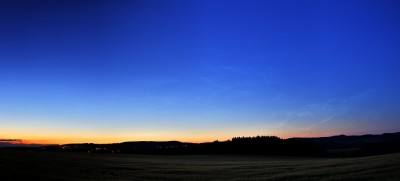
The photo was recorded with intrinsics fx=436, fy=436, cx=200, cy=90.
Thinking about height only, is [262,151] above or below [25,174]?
above

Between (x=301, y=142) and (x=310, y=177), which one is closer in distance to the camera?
(x=310, y=177)

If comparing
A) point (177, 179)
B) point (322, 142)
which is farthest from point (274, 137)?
point (177, 179)

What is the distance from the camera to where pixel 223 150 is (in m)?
95.1

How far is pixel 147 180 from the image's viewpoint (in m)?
22.6

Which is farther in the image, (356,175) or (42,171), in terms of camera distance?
(42,171)

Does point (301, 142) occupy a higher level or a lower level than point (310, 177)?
higher

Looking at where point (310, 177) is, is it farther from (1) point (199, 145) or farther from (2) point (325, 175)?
(1) point (199, 145)

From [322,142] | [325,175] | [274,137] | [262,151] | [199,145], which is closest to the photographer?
[325,175]

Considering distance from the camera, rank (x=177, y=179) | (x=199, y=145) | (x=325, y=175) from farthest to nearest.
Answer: (x=199, y=145) < (x=177, y=179) < (x=325, y=175)

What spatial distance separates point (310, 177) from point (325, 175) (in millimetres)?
963

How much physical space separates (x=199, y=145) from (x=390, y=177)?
9351 cm

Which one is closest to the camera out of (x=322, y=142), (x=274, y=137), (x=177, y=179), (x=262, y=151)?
(x=177, y=179)

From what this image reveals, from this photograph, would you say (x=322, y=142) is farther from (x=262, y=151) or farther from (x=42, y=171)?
(x=42, y=171)

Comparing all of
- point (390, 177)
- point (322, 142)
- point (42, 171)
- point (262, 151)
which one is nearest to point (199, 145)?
point (262, 151)
